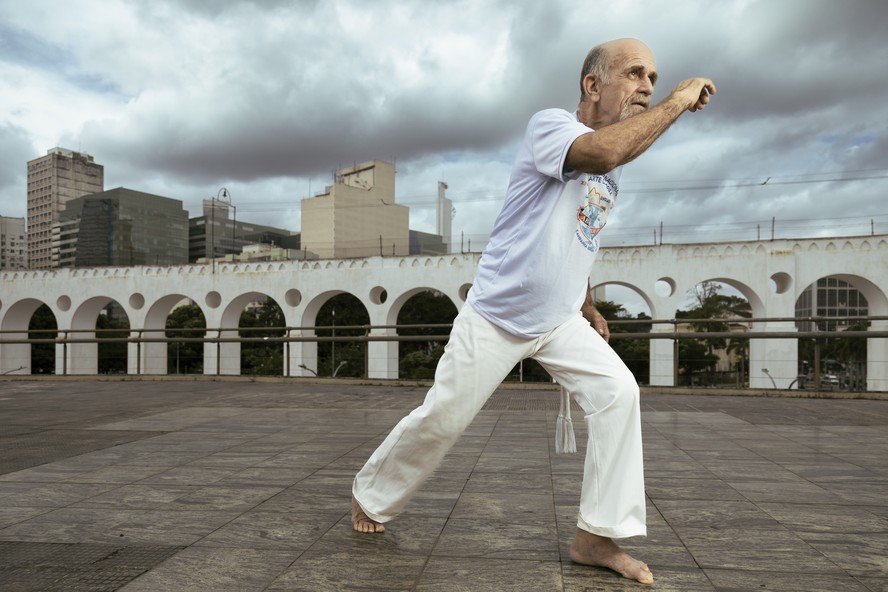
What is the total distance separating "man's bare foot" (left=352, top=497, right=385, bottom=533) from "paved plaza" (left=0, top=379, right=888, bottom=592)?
0.11 ft

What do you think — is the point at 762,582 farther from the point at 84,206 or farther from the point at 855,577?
the point at 84,206

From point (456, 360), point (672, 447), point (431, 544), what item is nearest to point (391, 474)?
point (431, 544)

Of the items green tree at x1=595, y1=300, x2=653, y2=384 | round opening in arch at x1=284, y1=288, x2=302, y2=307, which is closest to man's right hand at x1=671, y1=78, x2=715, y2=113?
green tree at x1=595, y1=300, x2=653, y2=384

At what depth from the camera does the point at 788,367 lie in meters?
19.8

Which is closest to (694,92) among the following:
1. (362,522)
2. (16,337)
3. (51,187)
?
(362,522)

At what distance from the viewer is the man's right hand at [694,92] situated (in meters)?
1.75

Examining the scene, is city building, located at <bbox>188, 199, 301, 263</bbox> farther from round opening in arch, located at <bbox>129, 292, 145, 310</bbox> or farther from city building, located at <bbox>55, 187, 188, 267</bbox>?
round opening in arch, located at <bbox>129, 292, 145, 310</bbox>

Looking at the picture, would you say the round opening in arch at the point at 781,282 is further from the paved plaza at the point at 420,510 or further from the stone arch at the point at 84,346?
the stone arch at the point at 84,346

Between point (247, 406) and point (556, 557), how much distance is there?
485 cm

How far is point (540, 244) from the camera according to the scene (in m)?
1.95

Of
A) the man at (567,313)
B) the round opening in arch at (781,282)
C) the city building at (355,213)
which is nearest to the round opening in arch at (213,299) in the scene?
the round opening in arch at (781,282)

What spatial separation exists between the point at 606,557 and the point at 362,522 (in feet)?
2.68

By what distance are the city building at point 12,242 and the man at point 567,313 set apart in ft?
330

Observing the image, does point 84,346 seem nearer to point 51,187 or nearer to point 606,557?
point 606,557
